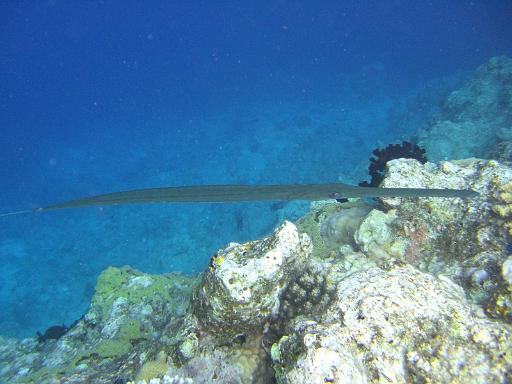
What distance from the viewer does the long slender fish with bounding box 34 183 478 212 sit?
4.37m

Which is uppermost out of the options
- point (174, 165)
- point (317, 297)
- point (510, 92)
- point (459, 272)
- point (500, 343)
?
point (174, 165)

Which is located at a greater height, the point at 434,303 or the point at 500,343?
the point at 434,303

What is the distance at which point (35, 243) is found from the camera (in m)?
20.6

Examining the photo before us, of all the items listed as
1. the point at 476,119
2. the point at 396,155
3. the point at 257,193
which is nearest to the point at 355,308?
the point at 257,193

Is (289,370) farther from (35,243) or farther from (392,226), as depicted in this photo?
(35,243)

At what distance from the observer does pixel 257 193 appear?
5.39m

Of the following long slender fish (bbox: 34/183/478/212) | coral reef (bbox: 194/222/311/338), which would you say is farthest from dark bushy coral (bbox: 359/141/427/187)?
coral reef (bbox: 194/222/311/338)

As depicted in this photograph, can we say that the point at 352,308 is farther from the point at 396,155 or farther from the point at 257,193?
the point at 396,155

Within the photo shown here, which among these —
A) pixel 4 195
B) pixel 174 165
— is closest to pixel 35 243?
pixel 174 165

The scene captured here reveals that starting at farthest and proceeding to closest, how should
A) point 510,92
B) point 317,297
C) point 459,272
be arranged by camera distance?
point 510,92
point 459,272
point 317,297

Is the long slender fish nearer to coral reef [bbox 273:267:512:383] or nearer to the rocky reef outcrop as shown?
the rocky reef outcrop

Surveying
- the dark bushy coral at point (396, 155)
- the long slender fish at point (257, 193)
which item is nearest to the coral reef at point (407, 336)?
the long slender fish at point (257, 193)

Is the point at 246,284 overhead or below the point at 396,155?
below

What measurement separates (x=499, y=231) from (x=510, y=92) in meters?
15.9
